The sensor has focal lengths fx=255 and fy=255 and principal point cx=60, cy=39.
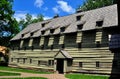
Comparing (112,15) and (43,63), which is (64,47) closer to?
(43,63)

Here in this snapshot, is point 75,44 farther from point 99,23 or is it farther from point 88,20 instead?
point 99,23

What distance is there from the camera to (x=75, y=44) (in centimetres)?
3747

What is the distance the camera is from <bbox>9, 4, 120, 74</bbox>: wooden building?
107 ft

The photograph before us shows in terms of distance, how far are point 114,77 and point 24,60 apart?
23.4 metres

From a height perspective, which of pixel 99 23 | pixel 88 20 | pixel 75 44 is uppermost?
pixel 88 20

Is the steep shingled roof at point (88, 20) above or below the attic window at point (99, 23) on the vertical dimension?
above

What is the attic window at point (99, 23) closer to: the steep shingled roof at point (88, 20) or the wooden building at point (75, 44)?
the wooden building at point (75, 44)

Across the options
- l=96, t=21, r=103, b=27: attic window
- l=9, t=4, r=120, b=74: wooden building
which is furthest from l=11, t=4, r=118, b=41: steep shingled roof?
l=96, t=21, r=103, b=27: attic window

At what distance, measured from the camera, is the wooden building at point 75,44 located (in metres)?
32.7

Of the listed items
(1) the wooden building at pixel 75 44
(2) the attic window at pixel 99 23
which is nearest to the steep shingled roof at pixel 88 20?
(1) the wooden building at pixel 75 44

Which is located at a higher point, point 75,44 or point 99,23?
point 99,23

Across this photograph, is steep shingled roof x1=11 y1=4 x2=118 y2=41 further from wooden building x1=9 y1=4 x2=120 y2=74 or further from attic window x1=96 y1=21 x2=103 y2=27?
attic window x1=96 y1=21 x2=103 y2=27

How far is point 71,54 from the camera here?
37969 mm

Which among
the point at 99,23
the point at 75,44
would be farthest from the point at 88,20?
the point at 75,44
